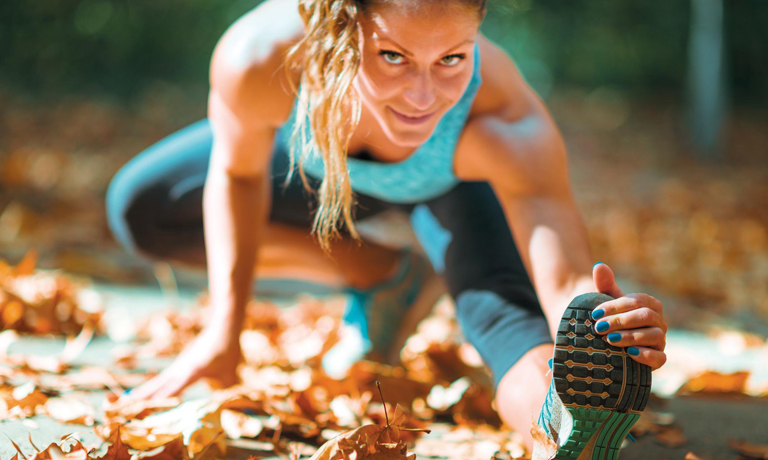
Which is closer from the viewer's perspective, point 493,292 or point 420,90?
point 420,90

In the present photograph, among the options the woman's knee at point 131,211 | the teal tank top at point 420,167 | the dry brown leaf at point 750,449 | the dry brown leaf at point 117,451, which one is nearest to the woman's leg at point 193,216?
the woman's knee at point 131,211

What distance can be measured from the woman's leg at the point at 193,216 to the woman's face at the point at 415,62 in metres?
0.47

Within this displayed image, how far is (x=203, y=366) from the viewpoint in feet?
4.26

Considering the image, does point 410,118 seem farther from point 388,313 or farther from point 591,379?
point 388,313

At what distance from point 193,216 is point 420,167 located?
687mm

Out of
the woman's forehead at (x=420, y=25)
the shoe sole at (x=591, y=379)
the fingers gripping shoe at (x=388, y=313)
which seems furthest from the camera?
the fingers gripping shoe at (x=388, y=313)

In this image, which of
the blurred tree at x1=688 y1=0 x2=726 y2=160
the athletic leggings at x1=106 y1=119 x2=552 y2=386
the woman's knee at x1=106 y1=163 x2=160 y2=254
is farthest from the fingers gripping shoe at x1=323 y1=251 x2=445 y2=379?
the blurred tree at x1=688 y1=0 x2=726 y2=160

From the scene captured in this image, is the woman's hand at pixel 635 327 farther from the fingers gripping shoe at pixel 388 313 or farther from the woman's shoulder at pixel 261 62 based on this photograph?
the fingers gripping shoe at pixel 388 313

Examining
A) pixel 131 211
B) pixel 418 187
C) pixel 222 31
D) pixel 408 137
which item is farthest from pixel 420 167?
pixel 222 31

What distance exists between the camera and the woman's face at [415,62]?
3.34 ft

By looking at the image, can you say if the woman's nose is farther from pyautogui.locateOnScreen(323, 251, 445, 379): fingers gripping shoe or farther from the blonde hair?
pyautogui.locateOnScreen(323, 251, 445, 379): fingers gripping shoe

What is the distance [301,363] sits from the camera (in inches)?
66.1

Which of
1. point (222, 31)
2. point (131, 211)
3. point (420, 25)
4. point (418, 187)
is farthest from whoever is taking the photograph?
point (222, 31)

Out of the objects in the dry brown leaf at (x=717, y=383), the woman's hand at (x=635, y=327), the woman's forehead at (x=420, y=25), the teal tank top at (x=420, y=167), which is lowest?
the dry brown leaf at (x=717, y=383)
